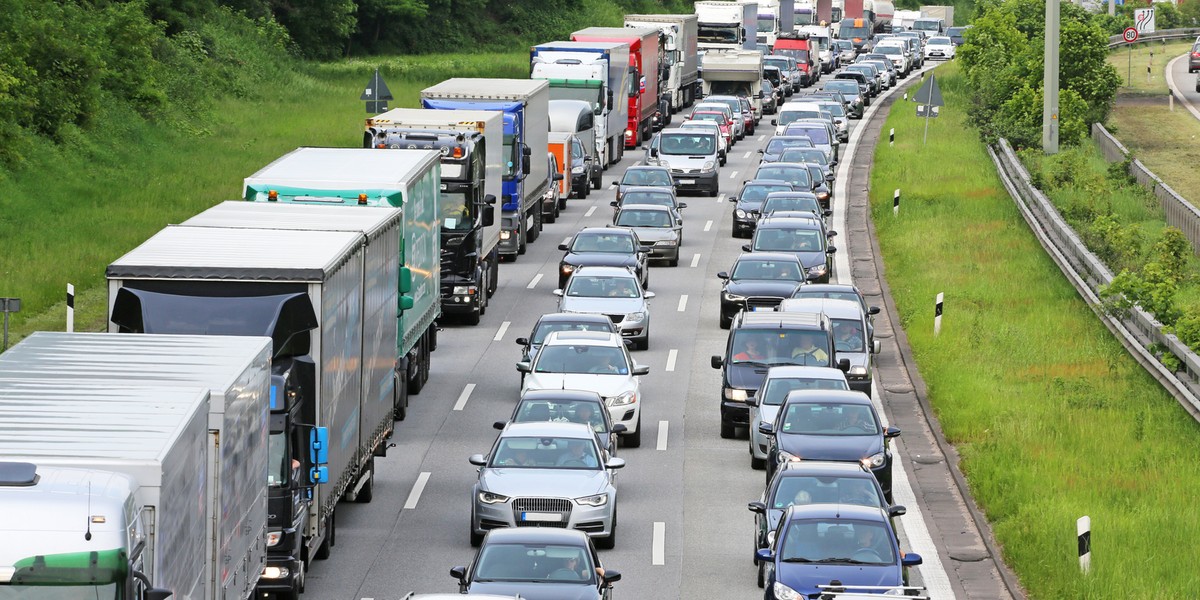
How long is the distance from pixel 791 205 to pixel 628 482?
20135 mm

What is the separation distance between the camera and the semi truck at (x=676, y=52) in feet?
247

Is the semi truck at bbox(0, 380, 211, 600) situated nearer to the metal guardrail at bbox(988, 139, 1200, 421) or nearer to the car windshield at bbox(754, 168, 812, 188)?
the metal guardrail at bbox(988, 139, 1200, 421)

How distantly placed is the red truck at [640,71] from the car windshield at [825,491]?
44037mm

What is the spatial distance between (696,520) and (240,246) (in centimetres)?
676

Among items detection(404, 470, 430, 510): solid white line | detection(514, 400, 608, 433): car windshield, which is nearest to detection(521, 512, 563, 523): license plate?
detection(404, 470, 430, 510): solid white line

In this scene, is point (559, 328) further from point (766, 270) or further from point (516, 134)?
point (516, 134)

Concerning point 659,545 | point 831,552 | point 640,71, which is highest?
point 640,71

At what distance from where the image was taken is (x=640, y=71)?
64.8 meters

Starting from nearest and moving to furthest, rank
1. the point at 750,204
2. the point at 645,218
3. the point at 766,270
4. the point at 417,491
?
the point at 417,491 → the point at 766,270 → the point at 645,218 → the point at 750,204

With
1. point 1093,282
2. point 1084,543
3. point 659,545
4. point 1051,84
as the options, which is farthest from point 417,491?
point 1051,84

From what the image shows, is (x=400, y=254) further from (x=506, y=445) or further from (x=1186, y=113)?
(x=1186, y=113)

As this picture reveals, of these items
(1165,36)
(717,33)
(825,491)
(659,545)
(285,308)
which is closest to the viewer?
(285,308)

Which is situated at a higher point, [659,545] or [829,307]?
[829,307]

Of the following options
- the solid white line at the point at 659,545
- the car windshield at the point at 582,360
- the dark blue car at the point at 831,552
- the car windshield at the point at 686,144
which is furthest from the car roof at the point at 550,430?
the car windshield at the point at 686,144
